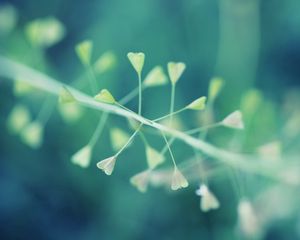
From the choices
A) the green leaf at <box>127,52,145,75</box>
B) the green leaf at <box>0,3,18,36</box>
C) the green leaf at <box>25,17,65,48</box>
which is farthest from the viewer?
the green leaf at <box>0,3,18,36</box>

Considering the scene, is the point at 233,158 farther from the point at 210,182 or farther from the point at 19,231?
the point at 19,231

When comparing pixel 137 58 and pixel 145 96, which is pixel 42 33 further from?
pixel 137 58

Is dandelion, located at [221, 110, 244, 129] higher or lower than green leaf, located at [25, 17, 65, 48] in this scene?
lower

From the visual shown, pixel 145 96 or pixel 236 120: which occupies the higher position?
pixel 145 96

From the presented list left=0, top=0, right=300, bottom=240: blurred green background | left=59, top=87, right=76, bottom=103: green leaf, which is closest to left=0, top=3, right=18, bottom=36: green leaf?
left=0, top=0, right=300, bottom=240: blurred green background

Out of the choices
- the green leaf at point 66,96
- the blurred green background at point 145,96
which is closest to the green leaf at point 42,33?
the blurred green background at point 145,96

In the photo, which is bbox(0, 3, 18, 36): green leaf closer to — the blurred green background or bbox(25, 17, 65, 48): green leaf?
the blurred green background

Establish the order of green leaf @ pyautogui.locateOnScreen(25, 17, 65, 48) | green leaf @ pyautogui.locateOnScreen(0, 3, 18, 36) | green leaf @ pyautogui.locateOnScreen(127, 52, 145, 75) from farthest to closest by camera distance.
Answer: green leaf @ pyautogui.locateOnScreen(0, 3, 18, 36), green leaf @ pyautogui.locateOnScreen(25, 17, 65, 48), green leaf @ pyautogui.locateOnScreen(127, 52, 145, 75)

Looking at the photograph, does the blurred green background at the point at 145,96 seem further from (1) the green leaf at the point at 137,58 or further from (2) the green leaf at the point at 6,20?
(1) the green leaf at the point at 137,58

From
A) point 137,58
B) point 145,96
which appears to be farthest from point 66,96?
point 145,96
